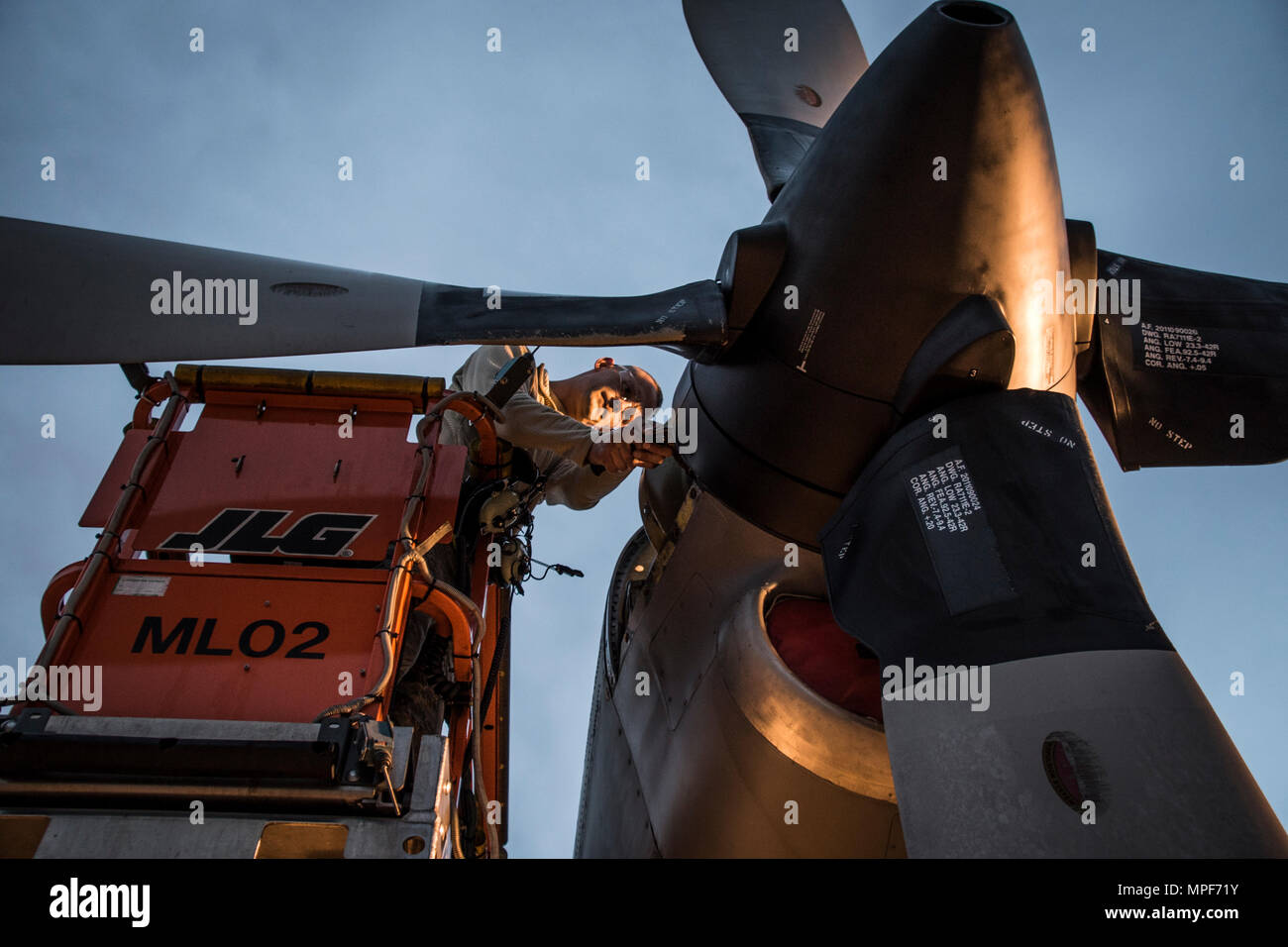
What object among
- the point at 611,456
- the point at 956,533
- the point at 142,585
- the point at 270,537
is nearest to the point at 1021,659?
the point at 956,533

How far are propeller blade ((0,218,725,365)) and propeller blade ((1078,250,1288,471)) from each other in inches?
77.9

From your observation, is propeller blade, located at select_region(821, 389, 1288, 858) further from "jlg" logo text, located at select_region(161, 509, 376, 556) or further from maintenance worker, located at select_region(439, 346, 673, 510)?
"jlg" logo text, located at select_region(161, 509, 376, 556)

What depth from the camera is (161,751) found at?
3.16 m

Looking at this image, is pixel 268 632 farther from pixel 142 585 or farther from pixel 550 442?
pixel 550 442

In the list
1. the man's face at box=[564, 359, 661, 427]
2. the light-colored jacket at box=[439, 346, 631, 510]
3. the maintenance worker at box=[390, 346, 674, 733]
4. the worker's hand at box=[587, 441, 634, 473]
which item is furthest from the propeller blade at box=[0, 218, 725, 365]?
the man's face at box=[564, 359, 661, 427]

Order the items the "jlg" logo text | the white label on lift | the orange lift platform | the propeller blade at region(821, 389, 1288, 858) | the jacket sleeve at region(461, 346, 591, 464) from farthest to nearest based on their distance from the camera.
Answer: the jacket sleeve at region(461, 346, 591, 464) → the "jlg" logo text → the white label on lift → the orange lift platform → the propeller blade at region(821, 389, 1288, 858)

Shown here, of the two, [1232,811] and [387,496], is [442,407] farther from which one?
[1232,811]

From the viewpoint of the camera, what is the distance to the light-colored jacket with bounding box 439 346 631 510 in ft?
18.6

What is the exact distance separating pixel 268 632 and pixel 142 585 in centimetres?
66

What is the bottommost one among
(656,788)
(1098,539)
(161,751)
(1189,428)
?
(656,788)

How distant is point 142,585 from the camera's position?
4.15 m
